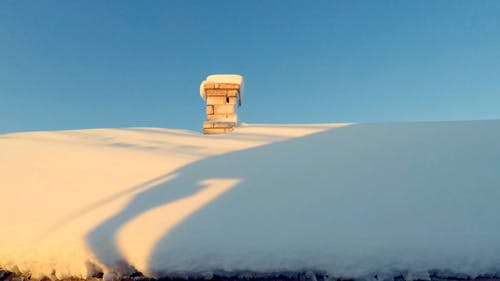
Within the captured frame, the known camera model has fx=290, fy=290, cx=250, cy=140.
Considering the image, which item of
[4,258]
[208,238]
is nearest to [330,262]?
[208,238]

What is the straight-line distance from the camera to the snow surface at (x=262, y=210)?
1194 mm

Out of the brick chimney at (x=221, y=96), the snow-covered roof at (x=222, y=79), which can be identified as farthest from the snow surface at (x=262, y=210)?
the snow-covered roof at (x=222, y=79)

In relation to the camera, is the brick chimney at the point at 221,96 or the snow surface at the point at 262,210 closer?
the snow surface at the point at 262,210

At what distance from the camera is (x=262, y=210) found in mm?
1492

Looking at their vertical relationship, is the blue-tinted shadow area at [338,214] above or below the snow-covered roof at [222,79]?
below

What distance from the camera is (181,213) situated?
1.49 metres

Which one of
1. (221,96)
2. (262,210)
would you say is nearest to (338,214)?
(262,210)

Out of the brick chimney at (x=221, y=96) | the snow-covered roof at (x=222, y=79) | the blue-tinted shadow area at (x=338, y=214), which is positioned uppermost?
the snow-covered roof at (x=222, y=79)

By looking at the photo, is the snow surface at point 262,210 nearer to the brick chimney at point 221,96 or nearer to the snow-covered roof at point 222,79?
the brick chimney at point 221,96

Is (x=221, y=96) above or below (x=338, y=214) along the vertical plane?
above

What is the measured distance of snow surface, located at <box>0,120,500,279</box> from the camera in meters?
1.19

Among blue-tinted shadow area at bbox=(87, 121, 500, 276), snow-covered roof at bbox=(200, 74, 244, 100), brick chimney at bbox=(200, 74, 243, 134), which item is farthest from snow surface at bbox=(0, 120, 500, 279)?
snow-covered roof at bbox=(200, 74, 244, 100)

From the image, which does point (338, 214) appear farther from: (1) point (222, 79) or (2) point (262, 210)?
(1) point (222, 79)

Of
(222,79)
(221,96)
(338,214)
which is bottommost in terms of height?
(338,214)
